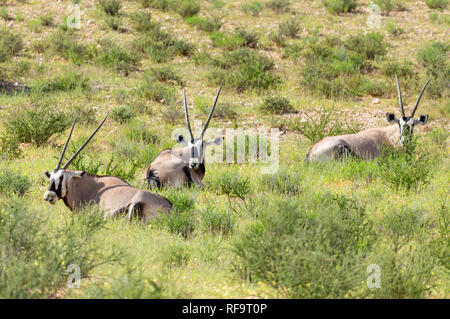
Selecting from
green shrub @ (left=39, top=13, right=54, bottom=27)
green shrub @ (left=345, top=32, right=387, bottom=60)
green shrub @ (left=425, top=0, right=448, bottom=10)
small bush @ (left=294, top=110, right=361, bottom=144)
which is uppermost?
green shrub @ (left=425, top=0, right=448, bottom=10)

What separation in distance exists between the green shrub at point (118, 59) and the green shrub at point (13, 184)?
878 cm

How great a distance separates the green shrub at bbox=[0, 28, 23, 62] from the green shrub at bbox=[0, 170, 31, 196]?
30.0 ft

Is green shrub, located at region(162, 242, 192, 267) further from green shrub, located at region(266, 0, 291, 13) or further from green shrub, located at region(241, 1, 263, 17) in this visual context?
green shrub, located at region(266, 0, 291, 13)

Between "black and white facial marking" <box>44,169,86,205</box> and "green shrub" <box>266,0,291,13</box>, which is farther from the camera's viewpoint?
"green shrub" <box>266,0,291,13</box>

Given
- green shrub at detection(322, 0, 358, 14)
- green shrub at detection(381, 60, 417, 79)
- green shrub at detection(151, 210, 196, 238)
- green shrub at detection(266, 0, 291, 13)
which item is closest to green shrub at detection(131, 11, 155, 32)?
green shrub at detection(266, 0, 291, 13)

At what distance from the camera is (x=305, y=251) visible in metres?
4.40

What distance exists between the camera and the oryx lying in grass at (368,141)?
10180 millimetres

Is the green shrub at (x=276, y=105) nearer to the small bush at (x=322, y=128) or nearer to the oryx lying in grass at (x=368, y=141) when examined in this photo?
the small bush at (x=322, y=128)

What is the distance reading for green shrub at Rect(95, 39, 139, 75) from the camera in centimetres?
1606

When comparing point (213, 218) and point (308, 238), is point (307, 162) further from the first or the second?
point (308, 238)

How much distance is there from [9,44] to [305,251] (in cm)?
1440

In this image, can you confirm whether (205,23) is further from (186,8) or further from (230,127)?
(230,127)

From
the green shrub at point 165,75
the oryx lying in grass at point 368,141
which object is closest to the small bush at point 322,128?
the oryx lying in grass at point 368,141

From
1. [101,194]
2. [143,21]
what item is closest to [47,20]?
[143,21]
